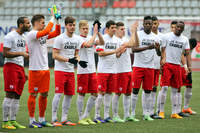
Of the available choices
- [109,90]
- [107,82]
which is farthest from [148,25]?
[109,90]

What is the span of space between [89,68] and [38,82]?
4.09 feet

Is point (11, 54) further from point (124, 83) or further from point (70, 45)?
point (124, 83)

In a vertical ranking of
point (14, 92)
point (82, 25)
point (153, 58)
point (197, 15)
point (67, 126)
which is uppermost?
point (197, 15)

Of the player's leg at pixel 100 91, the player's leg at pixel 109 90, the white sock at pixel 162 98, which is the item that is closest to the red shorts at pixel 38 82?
the player's leg at pixel 100 91

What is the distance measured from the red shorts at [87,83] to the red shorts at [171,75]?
78.9 inches

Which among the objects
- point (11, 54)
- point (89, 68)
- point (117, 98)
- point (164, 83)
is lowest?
point (117, 98)

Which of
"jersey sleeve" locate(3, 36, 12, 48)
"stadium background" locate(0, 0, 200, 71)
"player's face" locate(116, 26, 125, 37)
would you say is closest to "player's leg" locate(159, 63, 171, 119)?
"player's face" locate(116, 26, 125, 37)

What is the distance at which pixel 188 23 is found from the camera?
93.4 feet

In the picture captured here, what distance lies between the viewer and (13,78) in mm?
8281

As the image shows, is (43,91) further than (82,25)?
No

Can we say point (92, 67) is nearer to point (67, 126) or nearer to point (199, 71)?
point (67, 126)

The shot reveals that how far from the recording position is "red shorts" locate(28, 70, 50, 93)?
835 cm

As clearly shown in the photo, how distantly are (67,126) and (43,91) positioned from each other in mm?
840

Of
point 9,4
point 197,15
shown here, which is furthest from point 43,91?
point 9,4
